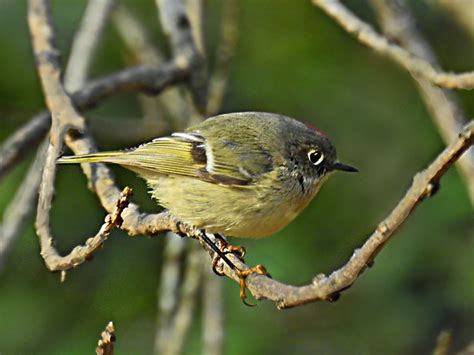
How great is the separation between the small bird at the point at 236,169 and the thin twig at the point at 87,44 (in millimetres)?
925

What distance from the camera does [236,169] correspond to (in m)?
3.28

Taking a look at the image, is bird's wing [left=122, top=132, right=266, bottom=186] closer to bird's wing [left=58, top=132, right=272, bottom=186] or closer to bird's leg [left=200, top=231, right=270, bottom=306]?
bird's wing [left=58, top=132, right=272, bottom=186]

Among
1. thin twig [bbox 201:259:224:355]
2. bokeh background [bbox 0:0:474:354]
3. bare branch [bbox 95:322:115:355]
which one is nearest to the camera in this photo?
bare branch [bbox 95:322:115:355]

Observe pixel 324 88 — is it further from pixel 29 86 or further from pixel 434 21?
pixel 29 86

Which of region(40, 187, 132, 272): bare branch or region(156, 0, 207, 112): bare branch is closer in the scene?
region(40, 187, 132, 272): bare branch

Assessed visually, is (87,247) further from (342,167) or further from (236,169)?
(342,167)

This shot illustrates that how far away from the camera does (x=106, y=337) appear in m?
2.00

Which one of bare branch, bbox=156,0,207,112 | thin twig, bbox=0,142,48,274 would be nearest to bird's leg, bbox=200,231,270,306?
thin twig, bbox=0,142,48,274

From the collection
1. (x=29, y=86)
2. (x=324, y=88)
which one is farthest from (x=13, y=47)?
(x=324, y=88)

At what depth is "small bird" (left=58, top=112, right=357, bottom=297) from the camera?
10.4 feet

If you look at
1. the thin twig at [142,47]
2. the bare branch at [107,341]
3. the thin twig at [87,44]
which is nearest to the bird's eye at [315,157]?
the thin twig at [87,44]

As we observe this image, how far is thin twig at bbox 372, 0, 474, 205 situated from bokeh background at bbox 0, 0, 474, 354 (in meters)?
0.98

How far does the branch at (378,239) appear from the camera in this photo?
64.9 inches

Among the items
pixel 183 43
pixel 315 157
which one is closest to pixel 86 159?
pixel 315 157
